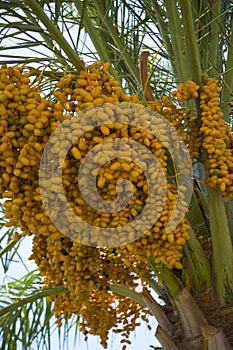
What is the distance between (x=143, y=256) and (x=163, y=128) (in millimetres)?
388

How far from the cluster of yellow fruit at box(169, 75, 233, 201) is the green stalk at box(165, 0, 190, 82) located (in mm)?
328

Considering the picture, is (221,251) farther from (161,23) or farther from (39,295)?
(161,23)

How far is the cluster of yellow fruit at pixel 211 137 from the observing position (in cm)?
189

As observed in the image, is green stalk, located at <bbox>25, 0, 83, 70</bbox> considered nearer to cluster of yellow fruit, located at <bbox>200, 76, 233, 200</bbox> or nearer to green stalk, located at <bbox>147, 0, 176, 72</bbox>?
cluster of yellow fruit, located at <bbox>200, 76, 233, 200</bbox>

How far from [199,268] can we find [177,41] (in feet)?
2.98

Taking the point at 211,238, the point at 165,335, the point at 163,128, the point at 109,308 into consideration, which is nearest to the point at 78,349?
the point at 109,308

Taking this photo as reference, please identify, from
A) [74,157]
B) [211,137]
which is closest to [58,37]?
[74,157]

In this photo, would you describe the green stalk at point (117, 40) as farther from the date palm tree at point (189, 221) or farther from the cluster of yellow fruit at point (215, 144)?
the cluster of yellow fruit at point (215, 144)

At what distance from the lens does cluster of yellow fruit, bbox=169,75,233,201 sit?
1.89 meters

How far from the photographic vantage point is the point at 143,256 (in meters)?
1.77

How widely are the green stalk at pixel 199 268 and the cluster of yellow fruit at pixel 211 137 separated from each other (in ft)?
0.92

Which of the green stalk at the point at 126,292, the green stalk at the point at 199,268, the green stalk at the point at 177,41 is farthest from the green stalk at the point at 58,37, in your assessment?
the green stalk at the point at 126,292

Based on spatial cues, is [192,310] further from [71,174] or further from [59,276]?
[71,174]

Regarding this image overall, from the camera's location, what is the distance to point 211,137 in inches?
74.6
